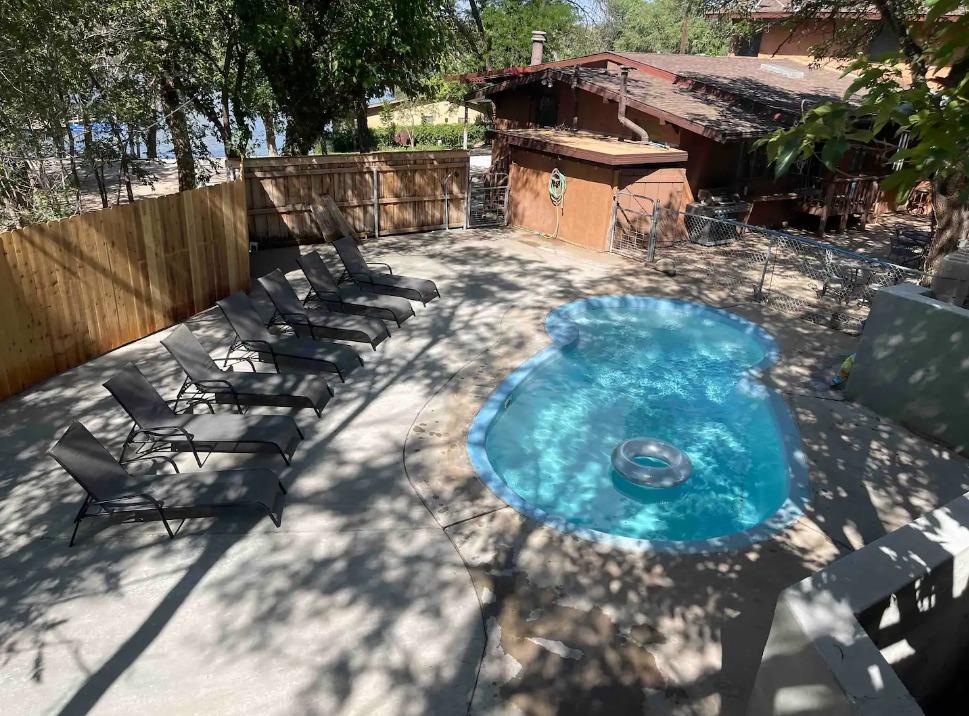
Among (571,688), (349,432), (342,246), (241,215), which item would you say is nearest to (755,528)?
(571,688)

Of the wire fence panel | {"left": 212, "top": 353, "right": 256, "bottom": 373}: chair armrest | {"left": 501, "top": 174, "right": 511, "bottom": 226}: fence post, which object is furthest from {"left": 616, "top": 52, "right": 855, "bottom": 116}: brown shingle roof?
{"left": 212, "top": 353, "right": 256, "bottom": 373}: chair armrest

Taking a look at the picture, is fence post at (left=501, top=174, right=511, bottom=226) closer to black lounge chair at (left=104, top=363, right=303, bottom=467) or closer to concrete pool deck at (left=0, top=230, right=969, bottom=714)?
concrete pool deck at (left=0, top=230, right=969, bottom=714)

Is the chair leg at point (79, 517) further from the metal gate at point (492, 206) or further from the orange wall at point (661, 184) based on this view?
the metal gate at point (492, 206)

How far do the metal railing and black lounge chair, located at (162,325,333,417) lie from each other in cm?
856

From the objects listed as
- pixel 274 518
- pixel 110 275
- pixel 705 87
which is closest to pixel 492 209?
pixel 705 87

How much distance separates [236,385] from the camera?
7734 millimetres

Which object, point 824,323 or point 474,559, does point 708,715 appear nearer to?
point 474,559

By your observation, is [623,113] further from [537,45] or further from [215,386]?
[215,386]

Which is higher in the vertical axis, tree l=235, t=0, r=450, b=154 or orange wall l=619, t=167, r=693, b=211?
tree l=235, t=0, r=450, b=154

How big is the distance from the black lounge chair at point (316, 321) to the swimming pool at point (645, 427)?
7.37ft

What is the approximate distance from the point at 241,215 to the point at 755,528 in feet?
30.4

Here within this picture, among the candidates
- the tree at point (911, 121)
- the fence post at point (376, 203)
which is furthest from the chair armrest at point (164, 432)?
the fence post at point (376, 203)

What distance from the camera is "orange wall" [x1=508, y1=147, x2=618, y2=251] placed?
15.5 m

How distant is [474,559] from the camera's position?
5.81 metres
